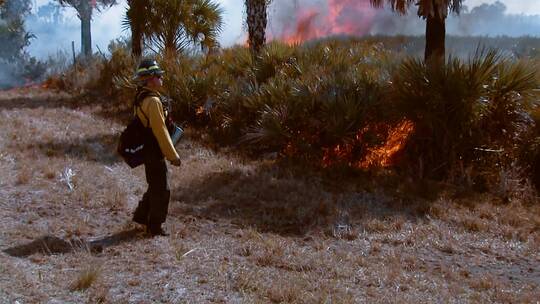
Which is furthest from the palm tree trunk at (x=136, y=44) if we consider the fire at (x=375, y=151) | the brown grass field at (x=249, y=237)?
the fire at (x=375, y=151)

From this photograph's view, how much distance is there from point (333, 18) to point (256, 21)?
19.7m

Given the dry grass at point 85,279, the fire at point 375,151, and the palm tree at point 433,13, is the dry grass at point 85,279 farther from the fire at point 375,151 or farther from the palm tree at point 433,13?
the palm tree at point 433,13

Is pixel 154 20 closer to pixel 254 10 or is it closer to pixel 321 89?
pixel 254 10

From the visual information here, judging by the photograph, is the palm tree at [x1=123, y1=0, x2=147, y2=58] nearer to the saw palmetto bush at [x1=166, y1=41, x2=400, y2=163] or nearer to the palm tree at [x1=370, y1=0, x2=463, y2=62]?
the saw palmetto bush at [x1=166, y1=41, x2=400, y2=163]

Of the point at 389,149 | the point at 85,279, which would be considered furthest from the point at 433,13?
the point at 85,279

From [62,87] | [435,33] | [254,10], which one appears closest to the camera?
[435,33]

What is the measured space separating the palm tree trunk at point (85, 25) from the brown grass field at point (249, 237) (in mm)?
18422

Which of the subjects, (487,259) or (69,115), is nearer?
(487,259)

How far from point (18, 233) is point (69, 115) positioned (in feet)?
25.2

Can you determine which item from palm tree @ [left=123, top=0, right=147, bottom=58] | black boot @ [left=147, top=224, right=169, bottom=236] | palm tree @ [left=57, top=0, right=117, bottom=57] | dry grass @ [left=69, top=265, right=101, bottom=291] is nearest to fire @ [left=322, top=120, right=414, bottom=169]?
black boot @ [left=147, top=224, right=169, bottom=236]

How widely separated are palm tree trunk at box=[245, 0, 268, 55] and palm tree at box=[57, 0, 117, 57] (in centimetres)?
1407

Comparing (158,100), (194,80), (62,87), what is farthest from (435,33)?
(62,87)

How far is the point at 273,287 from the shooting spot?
16.7 feet

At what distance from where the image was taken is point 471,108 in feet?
29.8
